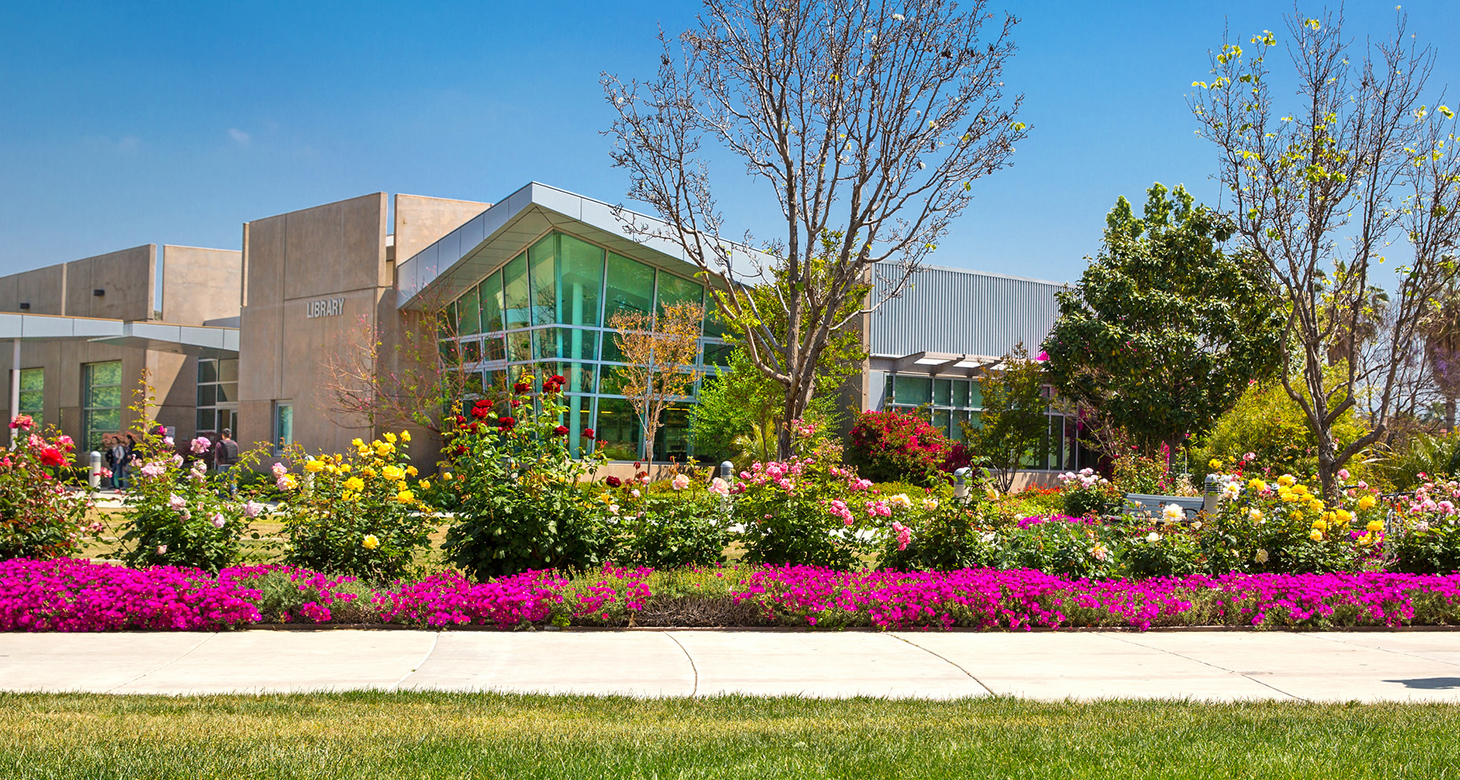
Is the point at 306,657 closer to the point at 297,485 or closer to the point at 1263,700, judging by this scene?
the point at 297,485

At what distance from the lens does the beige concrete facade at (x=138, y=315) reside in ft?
138

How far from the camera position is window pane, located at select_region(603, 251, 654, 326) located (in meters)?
27.4

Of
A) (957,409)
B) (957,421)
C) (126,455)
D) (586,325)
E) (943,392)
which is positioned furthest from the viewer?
(126,455)

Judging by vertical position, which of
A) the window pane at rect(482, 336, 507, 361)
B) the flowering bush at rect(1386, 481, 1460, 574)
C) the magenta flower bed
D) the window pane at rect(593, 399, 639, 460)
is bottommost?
the magenta flower bed

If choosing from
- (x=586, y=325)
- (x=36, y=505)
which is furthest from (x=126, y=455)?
(x=36, y=505)

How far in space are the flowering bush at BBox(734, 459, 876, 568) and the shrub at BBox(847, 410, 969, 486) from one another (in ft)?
45.6

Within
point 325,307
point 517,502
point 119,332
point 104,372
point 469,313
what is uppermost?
point 325,307

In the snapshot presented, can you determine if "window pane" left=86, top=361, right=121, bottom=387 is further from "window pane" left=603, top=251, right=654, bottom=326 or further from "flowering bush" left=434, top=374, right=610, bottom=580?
"flowering bush" left=434, top=374, right=610, bottom=580

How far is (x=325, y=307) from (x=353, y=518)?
23.8 meters

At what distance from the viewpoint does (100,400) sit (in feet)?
142

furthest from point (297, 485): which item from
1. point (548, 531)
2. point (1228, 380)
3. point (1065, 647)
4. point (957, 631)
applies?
point (1228, 380)

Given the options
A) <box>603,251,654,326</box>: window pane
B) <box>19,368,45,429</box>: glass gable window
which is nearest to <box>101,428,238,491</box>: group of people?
<box>603,251,654,326</box>: window pane

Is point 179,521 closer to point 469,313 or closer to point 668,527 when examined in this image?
point 668,527

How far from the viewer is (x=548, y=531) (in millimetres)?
9234
